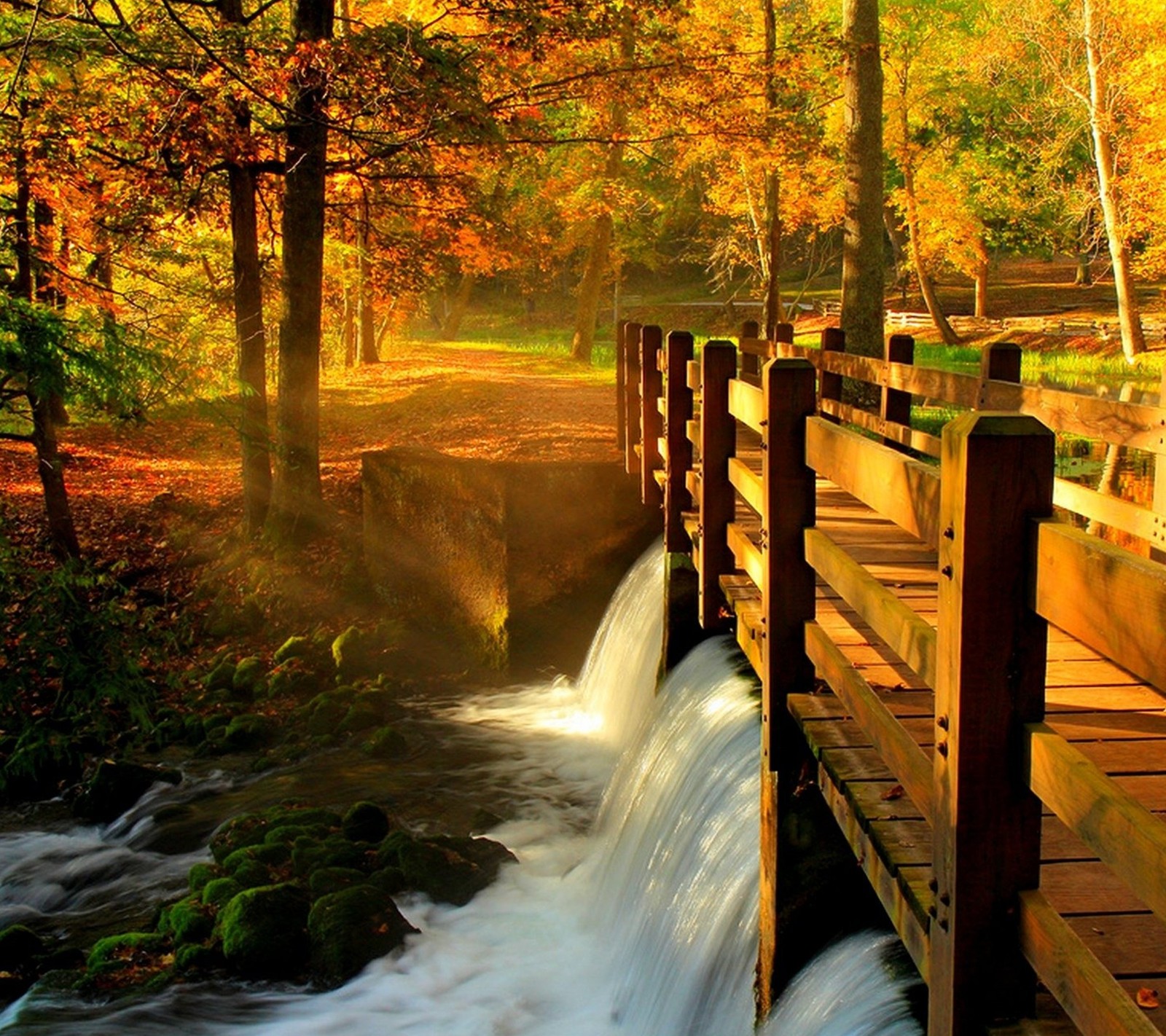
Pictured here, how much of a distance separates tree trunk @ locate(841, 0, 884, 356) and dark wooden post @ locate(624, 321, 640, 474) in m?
3.67

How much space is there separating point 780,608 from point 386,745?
22.9 feet

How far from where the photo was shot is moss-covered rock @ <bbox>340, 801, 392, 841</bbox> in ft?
30.7

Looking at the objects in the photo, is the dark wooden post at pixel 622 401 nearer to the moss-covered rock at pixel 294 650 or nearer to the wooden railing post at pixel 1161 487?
the moss-covered rock at pixel 294 650

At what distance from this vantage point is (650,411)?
11852mm

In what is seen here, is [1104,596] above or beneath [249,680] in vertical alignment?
above

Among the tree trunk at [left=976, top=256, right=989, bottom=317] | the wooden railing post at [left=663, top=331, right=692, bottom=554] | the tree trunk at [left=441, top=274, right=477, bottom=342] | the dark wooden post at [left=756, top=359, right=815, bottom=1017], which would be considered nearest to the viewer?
the dark wooden post at [left=756, top=359, right=815, bottom=1017]

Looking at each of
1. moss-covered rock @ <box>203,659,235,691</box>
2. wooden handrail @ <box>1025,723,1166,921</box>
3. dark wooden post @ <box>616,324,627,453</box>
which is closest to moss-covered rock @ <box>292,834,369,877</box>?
moss-covered rock @ <box>203,659,235,691</box>

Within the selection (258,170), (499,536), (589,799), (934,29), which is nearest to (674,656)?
(589,799)

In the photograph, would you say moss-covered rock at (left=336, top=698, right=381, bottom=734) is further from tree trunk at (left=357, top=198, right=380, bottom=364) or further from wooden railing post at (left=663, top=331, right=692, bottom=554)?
tree trunk at (left=357, top=198, right=380, bottom=364)

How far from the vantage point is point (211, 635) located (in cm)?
1466

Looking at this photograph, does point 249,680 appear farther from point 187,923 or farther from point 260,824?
point 187,923

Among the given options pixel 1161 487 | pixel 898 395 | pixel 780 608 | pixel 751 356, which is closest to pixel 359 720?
pixel 751 356

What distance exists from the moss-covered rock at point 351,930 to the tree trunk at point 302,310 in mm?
7821

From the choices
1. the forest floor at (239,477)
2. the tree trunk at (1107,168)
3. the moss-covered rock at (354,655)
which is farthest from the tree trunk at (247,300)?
the tree trunk at (1107,168)
